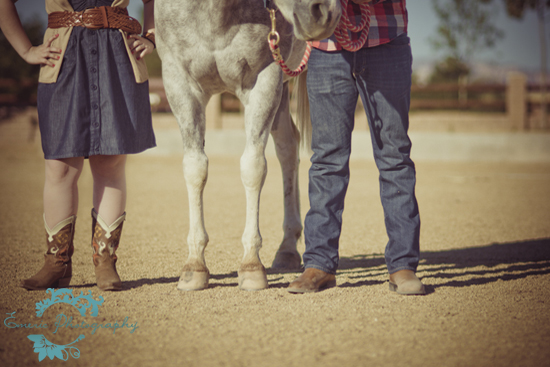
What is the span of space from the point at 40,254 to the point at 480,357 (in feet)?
10.6

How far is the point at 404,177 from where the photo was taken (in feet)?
9.73

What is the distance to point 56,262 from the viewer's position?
9.68ft

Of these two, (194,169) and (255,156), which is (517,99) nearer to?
(255,156)

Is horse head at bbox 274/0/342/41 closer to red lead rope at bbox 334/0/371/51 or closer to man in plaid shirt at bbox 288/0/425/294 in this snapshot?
Result: red lead rope at bbox 334/0/371/51

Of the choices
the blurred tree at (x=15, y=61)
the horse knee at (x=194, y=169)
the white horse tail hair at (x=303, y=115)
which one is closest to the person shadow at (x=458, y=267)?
the horse knee at (x=194, y=169)

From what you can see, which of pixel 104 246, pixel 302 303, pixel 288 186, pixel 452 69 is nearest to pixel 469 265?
pixel 288 186

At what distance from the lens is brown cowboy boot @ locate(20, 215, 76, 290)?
2918mm

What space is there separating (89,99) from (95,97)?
0.04 metres

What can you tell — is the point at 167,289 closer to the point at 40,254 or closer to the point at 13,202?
the point at 40,254

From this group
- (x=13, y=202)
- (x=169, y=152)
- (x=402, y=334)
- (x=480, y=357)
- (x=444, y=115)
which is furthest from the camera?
(x=444, y=115)

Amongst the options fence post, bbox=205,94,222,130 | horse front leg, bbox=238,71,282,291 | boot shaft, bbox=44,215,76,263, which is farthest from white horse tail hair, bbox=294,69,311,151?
fence post, bbox=205,94,222,130

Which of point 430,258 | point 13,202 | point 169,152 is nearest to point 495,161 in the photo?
point 169,152

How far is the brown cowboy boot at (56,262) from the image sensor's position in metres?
2.92

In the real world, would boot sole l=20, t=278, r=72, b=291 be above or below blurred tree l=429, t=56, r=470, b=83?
above
